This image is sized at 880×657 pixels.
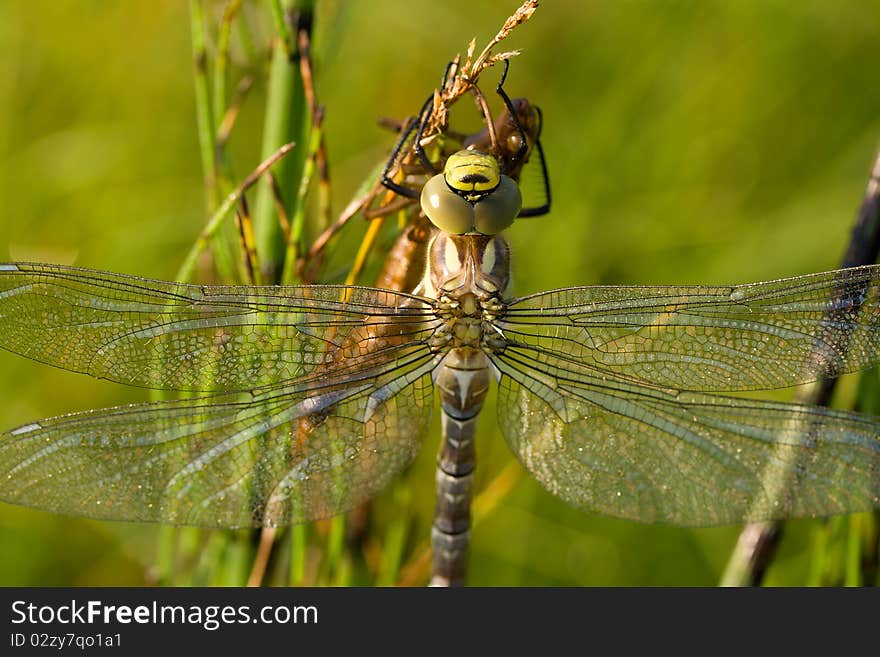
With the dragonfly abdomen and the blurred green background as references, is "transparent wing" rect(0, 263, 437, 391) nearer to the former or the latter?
the dragonfly abdomen

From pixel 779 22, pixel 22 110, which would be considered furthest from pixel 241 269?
pixel 779 22

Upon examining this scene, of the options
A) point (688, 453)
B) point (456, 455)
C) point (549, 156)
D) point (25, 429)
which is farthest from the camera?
point (549, 156)

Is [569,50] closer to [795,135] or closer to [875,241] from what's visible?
[795,135]

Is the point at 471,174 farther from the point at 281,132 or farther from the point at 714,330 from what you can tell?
the point at 714,330

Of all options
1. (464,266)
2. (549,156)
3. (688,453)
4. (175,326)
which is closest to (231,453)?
(175,326)

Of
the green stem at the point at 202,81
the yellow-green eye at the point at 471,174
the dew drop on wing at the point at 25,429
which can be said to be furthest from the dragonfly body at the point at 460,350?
the dew drop on wing at the point at 25,429

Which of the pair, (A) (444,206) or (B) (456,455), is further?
(B) (456,455)

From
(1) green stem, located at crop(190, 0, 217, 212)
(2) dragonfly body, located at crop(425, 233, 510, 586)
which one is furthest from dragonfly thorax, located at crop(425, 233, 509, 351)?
(1) green stem, located at crop(190, 0, 217, 212)
